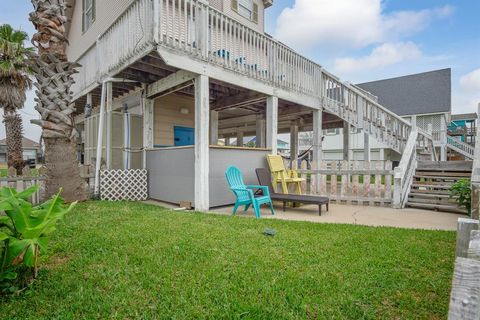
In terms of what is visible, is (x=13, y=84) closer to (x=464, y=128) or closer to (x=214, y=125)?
(x=214, y=125)

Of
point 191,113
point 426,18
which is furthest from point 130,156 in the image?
point 426,18

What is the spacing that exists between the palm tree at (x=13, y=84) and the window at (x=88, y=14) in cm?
249

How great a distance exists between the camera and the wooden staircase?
6.08 m

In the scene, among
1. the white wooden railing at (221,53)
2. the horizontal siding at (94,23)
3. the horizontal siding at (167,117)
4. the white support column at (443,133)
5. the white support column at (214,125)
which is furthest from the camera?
the white support column at (443,133)

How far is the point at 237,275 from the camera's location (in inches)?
95.9

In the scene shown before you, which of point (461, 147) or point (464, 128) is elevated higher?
point (464, 128)

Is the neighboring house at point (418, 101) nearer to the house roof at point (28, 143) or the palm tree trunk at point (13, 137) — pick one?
the palm tree trunk at point (13, 137)

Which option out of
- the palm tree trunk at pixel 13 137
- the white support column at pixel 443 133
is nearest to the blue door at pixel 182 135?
the palm tree trunk at pixel 13 137

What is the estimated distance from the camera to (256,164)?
734 centimetres

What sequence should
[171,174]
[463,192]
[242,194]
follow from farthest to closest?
[171,174] < [242,194] < [463,192]

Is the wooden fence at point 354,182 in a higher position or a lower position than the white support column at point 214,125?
lower

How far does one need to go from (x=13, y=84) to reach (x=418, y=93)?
1108 inches

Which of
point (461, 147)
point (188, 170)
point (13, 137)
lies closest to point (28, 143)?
point (13, 137)

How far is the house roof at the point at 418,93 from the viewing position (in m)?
21.4
